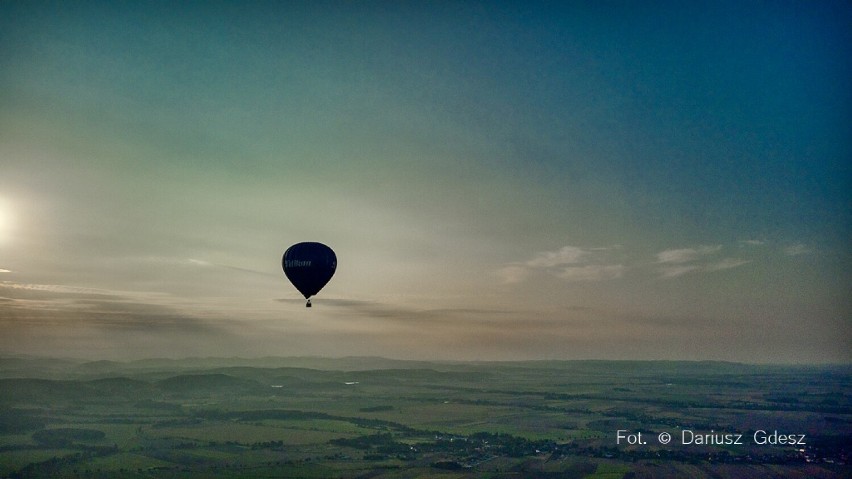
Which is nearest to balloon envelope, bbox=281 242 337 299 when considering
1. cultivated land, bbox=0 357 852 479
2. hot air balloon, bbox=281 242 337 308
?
hot air balloon, bbox=281 242 337 308

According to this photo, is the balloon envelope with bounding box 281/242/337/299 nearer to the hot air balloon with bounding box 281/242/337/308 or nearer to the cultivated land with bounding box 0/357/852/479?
the hot air balloon with bounding box 281/242/337/308

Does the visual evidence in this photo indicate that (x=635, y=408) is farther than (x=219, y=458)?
Yes

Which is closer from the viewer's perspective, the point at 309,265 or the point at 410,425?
the point at 309,265

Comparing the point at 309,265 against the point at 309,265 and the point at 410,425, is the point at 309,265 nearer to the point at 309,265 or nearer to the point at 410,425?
the point at 309,265

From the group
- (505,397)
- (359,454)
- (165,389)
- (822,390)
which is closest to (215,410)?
(165,389)

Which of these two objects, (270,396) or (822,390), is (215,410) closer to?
(270,396)

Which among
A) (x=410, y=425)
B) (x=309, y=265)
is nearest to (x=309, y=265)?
(x=309, y=265)

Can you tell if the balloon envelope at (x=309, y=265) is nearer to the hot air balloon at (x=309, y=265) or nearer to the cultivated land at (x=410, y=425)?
the hot air balloon at (x=309, y=265)
